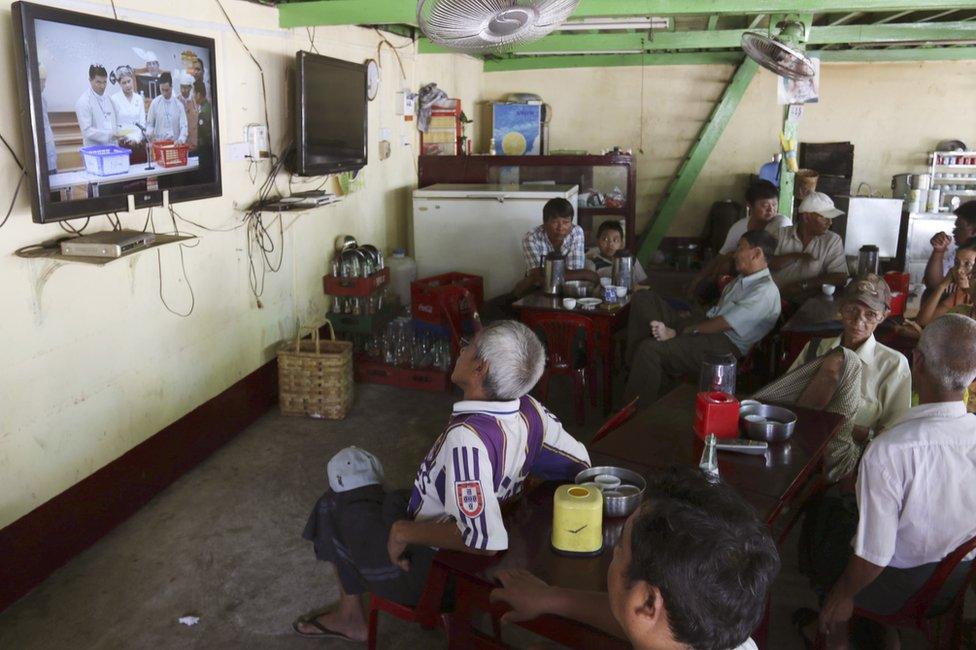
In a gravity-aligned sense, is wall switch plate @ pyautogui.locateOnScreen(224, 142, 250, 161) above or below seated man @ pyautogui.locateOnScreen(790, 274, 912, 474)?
above

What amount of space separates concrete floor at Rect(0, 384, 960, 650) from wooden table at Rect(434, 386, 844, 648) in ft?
2.47

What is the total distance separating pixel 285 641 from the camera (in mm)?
2867

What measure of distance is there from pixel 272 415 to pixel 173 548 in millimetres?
1563

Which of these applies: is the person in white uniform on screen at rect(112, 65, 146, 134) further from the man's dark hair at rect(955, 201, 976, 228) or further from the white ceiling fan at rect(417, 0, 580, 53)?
the man's dark hair at rect(955, 201, 976, 228)

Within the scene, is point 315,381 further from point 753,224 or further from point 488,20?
point 753,224

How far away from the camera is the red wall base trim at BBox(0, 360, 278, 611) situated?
3133mm

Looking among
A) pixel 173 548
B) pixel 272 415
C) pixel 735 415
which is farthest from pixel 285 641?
pixel 272 415

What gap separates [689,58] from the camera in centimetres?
895

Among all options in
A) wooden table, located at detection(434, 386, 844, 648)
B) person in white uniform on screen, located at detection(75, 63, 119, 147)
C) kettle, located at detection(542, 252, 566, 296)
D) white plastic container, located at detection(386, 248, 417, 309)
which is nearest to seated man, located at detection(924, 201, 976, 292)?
kettle, located at detection(542, 252, 566, 296)

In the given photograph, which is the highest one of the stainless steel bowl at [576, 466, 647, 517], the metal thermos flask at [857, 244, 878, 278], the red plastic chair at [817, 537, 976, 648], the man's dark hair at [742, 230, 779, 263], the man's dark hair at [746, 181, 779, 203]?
the man's dark hair at [746, 181, 779, 203]

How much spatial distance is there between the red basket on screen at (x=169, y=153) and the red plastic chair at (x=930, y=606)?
3.25 metres

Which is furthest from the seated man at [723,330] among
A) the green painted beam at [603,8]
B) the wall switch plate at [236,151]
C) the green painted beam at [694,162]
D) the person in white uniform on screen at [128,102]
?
the green painted beam at [694,162]

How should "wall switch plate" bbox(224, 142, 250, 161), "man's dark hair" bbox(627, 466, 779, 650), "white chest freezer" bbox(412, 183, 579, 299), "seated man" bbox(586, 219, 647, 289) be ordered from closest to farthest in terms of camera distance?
"man's dark hair" bbox(627, 466, 779, 650)
"wall switch plate" bbox(224, 142, 250, 161)
"seated man" bbox(586, 219, 647, 289)
"white chest freezer" bbox(412, 183, 579, 299)

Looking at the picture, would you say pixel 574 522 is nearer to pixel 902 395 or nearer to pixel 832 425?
pixel 832 425
